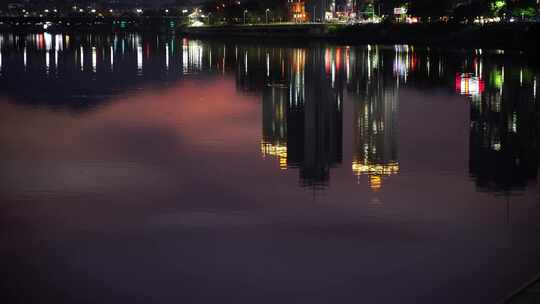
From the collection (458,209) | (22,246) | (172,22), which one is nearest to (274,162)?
(458,209)

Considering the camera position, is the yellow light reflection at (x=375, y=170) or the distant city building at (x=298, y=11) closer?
the yellow light reflection at (x=375, y=170)

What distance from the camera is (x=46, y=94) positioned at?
97.0 ft

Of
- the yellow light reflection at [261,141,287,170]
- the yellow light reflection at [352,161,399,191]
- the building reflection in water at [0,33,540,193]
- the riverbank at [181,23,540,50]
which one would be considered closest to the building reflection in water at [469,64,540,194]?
the building reflection in water at [0,33,540,193]

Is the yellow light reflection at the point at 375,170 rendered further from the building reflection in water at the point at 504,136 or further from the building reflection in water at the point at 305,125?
the building reflection in water at the point at 504,136

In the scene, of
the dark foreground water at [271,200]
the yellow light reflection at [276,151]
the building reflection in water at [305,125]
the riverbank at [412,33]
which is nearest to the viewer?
the dark foreground water at [271,200]

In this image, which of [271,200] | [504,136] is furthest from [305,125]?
[271,200]

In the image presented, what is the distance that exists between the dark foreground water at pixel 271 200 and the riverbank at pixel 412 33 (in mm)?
27198

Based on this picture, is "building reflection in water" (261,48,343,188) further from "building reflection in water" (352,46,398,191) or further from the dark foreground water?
"building reflection in water" (352,46,398,191)

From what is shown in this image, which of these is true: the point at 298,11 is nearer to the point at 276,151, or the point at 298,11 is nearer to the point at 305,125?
the point at 305,125

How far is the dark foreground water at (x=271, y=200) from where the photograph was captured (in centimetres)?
854

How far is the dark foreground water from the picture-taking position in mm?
8539

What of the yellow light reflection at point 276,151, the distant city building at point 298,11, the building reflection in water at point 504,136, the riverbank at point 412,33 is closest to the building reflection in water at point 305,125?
the yellow light reflection at point 276,151

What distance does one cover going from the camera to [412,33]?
245 ft

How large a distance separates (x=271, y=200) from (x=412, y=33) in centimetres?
6431
